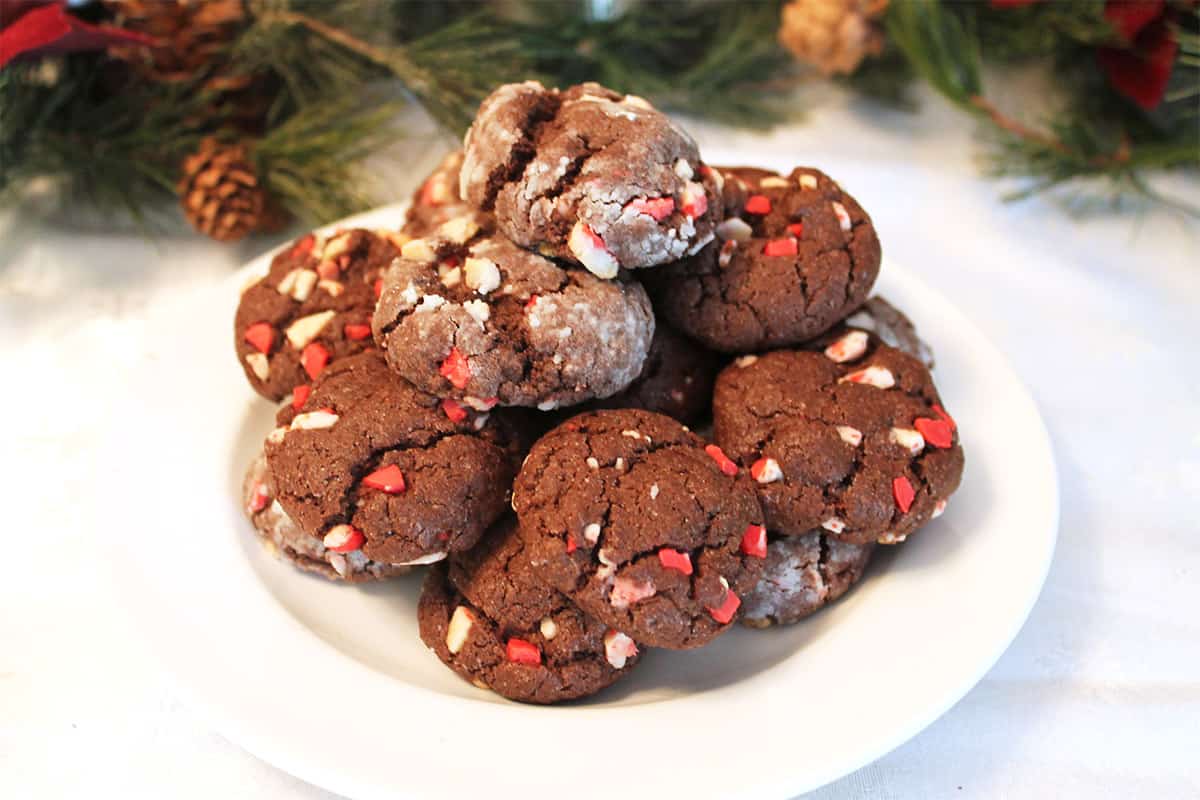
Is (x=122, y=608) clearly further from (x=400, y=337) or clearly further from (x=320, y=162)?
(x=320, y=162)

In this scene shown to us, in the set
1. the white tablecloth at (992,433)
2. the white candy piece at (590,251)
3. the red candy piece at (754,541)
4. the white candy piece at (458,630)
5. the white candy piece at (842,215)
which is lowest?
the white tablecloth at (992,433)

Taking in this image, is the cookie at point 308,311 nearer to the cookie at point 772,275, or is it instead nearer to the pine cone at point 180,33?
the cookie at point 772,275

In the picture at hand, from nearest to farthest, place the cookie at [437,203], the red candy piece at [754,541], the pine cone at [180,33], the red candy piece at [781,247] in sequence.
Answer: the red candy piece at [754,541] < the red candy piece at [781,247] < the cookie at [437,203] < the pine cone at [180,33]

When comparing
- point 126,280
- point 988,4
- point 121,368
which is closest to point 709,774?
point 121,368

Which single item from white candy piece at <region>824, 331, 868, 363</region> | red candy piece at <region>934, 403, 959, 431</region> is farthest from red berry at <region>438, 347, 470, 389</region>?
red candy piece at <region>934, 403, 959, 431</region>

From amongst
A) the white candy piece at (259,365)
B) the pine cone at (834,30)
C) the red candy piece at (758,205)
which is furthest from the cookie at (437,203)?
the pine cone at (834,30)

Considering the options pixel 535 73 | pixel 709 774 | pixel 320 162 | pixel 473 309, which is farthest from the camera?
pixel 535 73
